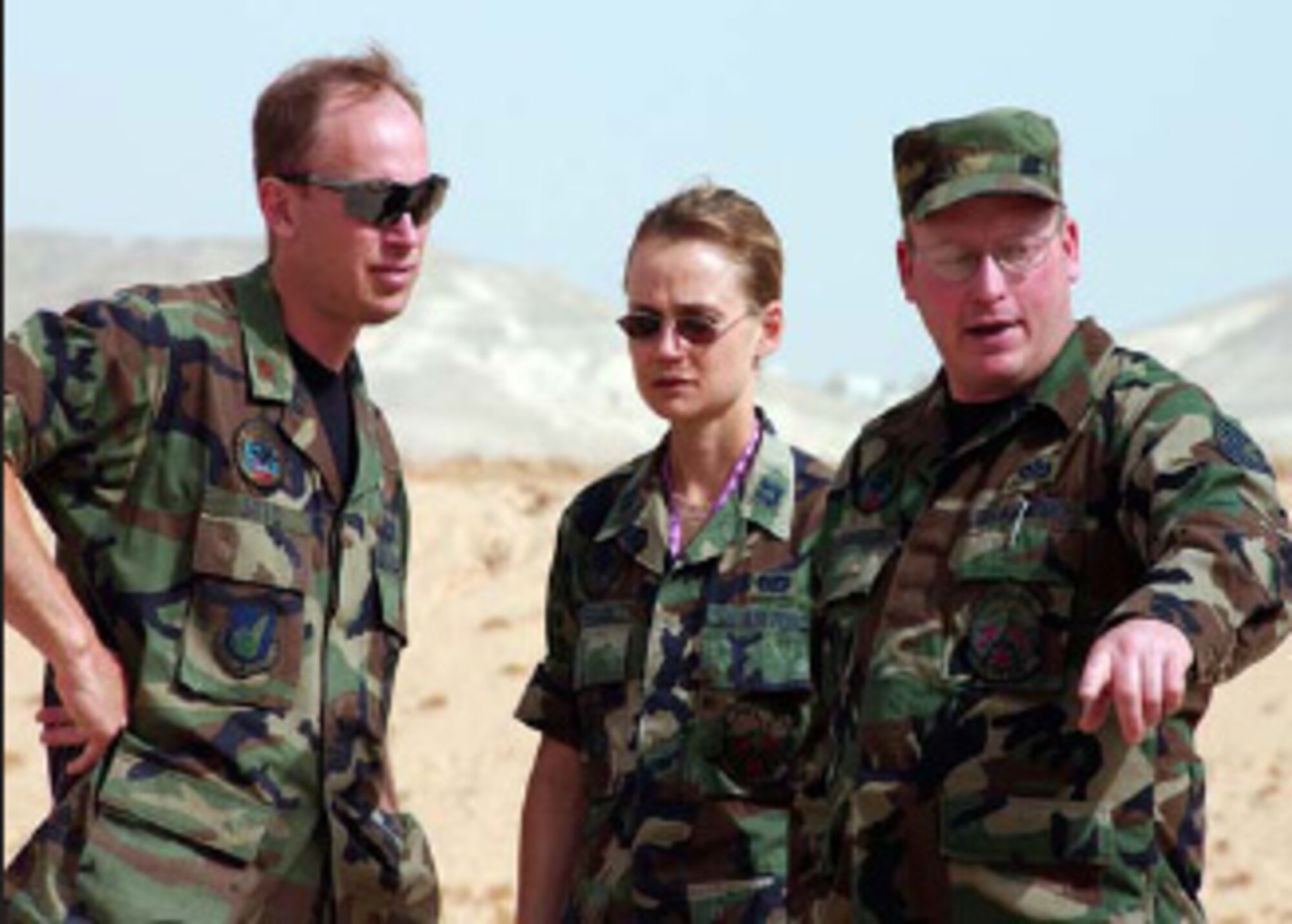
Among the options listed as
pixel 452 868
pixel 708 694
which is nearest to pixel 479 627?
pixel 452 868

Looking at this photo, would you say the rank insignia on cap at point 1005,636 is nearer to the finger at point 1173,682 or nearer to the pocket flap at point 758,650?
the finger at point 1173,682

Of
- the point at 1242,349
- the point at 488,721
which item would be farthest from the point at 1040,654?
the point at 1242,349

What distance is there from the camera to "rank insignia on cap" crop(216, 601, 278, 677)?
15.2 feet

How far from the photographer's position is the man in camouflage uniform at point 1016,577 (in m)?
3.67

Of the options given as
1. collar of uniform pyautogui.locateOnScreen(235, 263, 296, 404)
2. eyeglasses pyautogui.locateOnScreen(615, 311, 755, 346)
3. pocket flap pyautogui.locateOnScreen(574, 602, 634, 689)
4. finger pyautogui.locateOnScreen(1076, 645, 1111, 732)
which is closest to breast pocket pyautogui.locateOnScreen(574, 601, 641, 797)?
pocket flap pyautogui.locateOnScreen(574, 602, 634, 689)

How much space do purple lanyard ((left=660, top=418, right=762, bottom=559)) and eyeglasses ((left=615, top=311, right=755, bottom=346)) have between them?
217 millimetres

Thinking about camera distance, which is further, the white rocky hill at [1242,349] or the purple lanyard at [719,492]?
the white rocky hill at [1242,349]

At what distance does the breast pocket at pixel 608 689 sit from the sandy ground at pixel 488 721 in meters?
8.86

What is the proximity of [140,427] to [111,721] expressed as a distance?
0.50 m

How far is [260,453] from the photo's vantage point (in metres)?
4.71

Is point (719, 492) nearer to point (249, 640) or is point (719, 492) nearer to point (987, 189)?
point (249, 640)

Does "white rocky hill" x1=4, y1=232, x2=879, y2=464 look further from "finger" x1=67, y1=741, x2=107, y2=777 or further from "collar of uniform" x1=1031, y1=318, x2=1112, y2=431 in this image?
"collar of uniform" x1=1031, y1=318, x2=1112, y2=431

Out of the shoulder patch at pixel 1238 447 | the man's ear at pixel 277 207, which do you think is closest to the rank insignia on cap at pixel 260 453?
the man's ear at pixel 277 207

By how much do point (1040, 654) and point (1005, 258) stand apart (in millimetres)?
592
